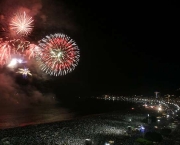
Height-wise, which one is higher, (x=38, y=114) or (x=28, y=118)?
(x=38, y=114)

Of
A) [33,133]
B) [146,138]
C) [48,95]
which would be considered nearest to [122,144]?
[146,138]

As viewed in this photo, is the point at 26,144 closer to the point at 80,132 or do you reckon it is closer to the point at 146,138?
the point at 80,132

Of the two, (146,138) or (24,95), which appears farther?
(24,95)

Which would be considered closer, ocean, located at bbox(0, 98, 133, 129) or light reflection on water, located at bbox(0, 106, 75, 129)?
light reflection on water, located at bbox(0, 106, 75, 129)

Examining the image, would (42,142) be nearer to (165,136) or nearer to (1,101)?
(165,136)

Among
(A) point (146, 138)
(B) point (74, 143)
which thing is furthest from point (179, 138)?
(B) point (74, 143)

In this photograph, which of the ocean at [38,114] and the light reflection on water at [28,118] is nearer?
the light reflection on water at [28,118]

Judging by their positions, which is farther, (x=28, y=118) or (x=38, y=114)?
(x=38, y=114)

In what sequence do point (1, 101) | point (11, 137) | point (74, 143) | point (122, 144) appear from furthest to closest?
1. point (1, 101)
2. point (11, 137)
3. point (74, 143)
4. point (122, 144)

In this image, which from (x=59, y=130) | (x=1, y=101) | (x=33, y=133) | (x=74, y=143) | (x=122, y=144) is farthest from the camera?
(x=1, y=101)
